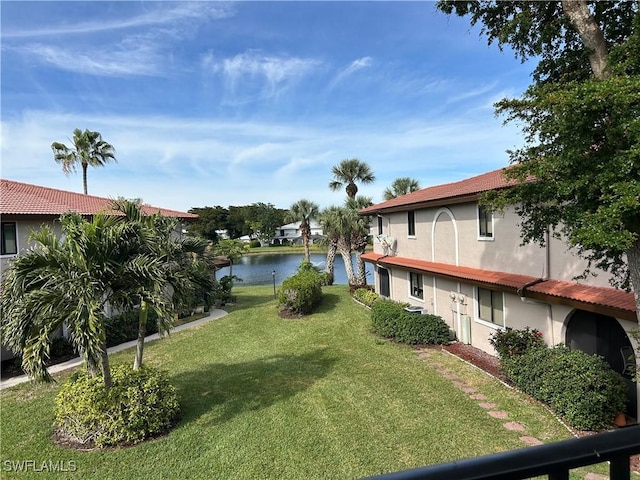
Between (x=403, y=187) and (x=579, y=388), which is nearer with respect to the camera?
(x=579, y=388)

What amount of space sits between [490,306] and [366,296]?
10.8 m

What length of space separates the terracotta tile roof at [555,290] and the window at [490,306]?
80 cm

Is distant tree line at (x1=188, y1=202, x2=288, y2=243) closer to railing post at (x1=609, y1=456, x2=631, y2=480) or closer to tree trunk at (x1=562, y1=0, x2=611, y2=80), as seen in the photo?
tree trunk at (x1=562, y1=0, x2=611, y2=80)

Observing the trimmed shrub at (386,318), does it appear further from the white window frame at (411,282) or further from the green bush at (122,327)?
the green bush at (122,327)

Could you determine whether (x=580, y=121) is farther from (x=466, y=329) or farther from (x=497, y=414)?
(x=466, y=329)

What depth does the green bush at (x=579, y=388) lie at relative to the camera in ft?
26.9

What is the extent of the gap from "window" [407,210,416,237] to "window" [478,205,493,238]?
5408 mm

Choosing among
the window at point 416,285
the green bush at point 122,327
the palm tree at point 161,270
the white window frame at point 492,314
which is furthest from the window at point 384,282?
the palm tree at point 161,270

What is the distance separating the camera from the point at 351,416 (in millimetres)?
9219

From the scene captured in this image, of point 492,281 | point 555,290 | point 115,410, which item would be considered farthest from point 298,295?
point 555,290

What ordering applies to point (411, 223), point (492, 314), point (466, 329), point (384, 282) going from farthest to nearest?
point (384, 282)
point (411, 223)
point (466, 329)
point (492, 314)

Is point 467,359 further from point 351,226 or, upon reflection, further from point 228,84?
point 351,226

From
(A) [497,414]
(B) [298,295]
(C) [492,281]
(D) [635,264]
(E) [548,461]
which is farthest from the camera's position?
(B) [298,295]

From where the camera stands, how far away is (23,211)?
50.9ft
